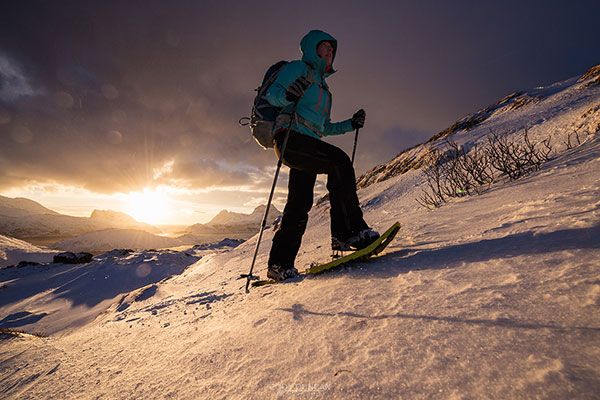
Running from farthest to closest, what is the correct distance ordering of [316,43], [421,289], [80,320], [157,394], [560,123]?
1. [80,320]
2. [560,123]
3. [316,43]
4. [421,289]
5. [157,394]

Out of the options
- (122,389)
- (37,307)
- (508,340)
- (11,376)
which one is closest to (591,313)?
(508,340)

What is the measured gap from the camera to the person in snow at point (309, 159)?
2.29 meters

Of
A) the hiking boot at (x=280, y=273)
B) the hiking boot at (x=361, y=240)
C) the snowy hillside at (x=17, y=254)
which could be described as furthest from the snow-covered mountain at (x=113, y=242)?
the hiking boot at (x=361, y=240)

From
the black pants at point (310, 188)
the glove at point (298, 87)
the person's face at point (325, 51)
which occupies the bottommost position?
the black pants at point (310, 188)

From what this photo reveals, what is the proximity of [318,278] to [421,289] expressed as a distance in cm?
93

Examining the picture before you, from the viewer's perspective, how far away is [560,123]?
5586 millimetres

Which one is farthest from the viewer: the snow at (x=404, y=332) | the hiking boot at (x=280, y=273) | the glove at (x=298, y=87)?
the hiking boot at (x=280, y=273)

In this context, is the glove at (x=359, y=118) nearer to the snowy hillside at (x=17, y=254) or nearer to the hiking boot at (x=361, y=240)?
the hiking boot at (x=361, y=240)

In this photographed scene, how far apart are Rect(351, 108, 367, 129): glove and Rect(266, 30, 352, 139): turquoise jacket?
46 cm

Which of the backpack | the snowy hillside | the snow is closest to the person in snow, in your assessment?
the backpack

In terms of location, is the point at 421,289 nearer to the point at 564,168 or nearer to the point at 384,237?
the point at 384,237

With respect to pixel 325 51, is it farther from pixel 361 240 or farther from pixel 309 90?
pixel 361 240

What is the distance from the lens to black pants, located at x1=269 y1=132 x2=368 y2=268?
230 cm

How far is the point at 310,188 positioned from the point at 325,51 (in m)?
1.48
